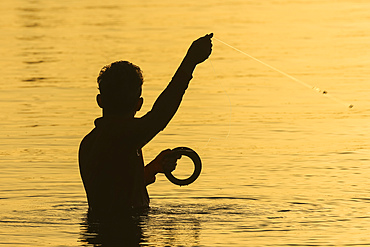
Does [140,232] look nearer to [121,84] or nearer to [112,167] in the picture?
[112,167]

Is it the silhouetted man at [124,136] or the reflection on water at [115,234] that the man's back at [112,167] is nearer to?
the silhouetted man at [124,136]

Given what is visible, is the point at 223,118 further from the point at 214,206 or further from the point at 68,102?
the point at 214,206

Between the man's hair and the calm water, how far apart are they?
1016 millimetres

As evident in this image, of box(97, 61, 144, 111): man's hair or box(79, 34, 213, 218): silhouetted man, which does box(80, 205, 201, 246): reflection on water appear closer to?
box(79, 34, 213, 218): silhouetted man

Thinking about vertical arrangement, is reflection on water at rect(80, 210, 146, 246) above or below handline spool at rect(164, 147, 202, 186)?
below

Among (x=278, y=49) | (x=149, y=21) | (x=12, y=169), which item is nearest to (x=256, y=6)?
(x=149, y=21)

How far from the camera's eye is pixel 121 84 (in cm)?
875

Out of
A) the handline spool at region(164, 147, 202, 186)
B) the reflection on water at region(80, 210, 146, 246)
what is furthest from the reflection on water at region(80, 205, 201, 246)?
the handline spool at region(164, 147, 202, 186)

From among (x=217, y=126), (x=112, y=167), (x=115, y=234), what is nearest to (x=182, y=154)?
(x=112, y=167)

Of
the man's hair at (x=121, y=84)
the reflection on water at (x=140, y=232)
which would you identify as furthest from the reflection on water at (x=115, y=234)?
the man's hair at (x=121, y=84)

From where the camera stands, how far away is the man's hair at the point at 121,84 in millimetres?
8750

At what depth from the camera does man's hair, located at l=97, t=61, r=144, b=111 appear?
28.7 feet

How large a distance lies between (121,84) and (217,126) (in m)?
7.52

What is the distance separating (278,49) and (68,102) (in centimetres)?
725
